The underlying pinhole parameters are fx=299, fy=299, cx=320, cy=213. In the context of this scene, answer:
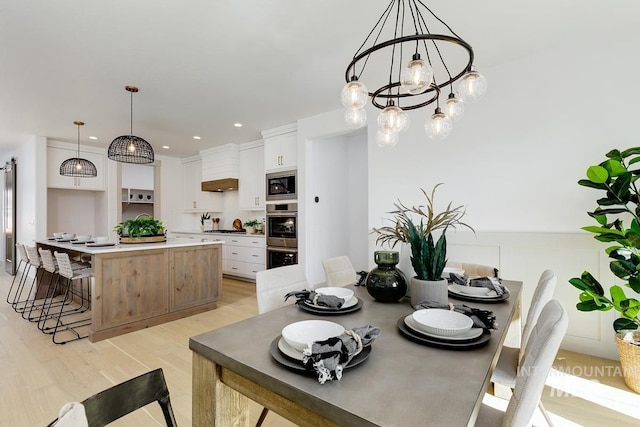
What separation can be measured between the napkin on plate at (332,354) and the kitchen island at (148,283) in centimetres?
283

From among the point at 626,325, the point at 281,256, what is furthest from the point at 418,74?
the point at 281,256

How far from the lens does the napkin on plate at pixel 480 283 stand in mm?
1545

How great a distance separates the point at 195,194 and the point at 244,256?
2.34m

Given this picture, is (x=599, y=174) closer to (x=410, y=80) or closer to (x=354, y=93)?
(x=410, y=80)

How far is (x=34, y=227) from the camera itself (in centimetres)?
493

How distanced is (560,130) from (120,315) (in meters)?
4.37

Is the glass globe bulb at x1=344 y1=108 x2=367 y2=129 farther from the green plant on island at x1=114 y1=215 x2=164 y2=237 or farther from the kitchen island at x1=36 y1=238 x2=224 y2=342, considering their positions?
the green plant on island at x1=114 y1=215 x2=164 y2=237

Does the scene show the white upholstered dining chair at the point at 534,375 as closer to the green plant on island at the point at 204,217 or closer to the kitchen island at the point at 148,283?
the kitchen island at the point at 148,283

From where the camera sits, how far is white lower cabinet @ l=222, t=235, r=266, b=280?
502 centimetres

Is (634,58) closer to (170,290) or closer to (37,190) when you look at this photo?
(170,290)

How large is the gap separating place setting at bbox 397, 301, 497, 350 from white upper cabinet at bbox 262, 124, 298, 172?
3553mm

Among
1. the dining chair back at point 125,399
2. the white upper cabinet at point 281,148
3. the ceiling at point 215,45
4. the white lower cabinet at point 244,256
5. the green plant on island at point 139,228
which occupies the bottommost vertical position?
the white lower cabinet at point 244,256

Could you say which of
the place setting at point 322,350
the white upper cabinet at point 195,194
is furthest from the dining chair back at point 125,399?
the white upper cabinet at point 195,194

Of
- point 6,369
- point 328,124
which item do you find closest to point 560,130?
point 328,124
